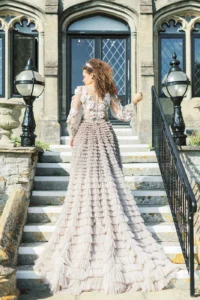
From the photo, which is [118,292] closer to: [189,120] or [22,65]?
[189,120]

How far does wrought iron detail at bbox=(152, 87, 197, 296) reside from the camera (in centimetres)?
447

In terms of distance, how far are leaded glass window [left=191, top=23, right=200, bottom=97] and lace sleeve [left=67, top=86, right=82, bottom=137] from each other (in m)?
5.93

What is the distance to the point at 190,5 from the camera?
1034 centimetres

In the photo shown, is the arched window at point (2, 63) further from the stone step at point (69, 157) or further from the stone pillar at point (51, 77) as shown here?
the stone step at point (69, 157)

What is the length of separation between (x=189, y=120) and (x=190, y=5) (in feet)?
9.48

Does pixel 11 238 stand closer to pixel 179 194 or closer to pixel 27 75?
pixel 179 194

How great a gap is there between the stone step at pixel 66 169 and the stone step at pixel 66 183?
196 millimetres

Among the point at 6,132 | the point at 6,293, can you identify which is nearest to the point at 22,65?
the point at 6,132

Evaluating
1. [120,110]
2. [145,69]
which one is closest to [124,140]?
[145,69]

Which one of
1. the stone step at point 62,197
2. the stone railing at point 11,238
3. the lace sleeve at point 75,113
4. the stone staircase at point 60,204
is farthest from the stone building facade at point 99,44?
the lace sleeve at point 75,113

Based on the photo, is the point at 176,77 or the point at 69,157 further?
the point at 69,157

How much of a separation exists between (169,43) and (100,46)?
177 centimetres

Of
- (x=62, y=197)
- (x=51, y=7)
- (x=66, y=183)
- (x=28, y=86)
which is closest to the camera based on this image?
(x=62, y=197)

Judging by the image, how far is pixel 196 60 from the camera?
10.6m
